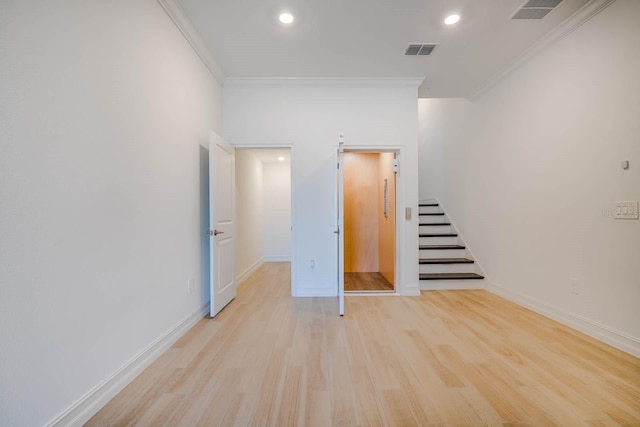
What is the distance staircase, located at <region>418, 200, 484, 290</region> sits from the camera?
3.72 m

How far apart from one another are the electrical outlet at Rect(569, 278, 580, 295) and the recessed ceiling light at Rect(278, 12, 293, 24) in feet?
12.0

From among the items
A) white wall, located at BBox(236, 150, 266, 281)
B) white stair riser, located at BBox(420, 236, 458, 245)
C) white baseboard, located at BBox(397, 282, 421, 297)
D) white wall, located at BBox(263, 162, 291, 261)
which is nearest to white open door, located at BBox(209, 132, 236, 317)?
white wall, located at BBox(236, 150, 266, 281)

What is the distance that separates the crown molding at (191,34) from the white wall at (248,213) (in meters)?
1.46

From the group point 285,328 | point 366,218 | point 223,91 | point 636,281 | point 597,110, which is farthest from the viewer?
point 366,218

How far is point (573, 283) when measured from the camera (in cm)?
252

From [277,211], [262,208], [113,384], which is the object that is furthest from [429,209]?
[113,384]

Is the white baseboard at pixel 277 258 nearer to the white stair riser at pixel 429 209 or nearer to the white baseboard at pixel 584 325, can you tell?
the white stair riser at pixel 429 209

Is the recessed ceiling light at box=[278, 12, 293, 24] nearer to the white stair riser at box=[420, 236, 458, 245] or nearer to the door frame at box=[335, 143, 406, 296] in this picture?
the door frame at box=[335, 143, 406, 296]

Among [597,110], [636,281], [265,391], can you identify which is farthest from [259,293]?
[597,110]

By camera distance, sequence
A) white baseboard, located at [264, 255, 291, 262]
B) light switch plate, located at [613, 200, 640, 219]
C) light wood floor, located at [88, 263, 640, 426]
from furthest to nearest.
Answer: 1. white baseboard, located at [264, 255, 291, 262]
2. light switch plate, located at [613, 200, 640, 219]
3. light wood floor, located at [88, 263, 640, 426]

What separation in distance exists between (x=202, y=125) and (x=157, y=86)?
2.66 feet

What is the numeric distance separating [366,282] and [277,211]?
3.03 meters

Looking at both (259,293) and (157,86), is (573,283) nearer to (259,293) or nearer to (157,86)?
(259,293)

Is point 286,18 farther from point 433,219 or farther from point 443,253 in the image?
point 433,219
